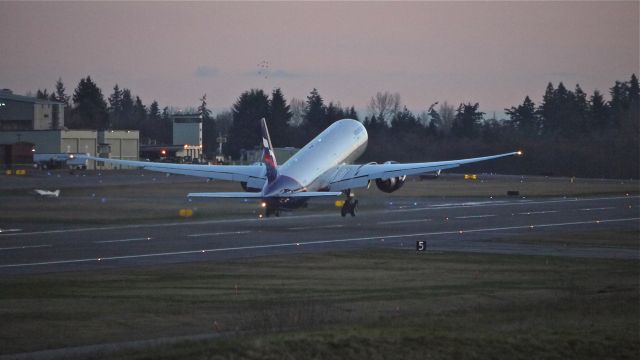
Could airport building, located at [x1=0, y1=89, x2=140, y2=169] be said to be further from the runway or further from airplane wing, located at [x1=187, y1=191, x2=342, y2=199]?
airplane wing, located at [x1=187, y1=191, x2=342, y2=199]

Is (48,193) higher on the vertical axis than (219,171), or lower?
lower

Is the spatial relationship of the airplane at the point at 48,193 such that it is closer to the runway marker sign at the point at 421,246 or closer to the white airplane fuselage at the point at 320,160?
the white airplane fuselage at the point at 320,160

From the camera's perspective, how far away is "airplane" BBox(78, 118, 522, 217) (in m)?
55.2

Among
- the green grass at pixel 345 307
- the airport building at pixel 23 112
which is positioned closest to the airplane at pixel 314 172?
the green grass at pixel 345 307

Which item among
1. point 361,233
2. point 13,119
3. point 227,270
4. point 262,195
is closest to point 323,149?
point 262,195

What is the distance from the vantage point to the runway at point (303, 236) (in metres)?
39.6

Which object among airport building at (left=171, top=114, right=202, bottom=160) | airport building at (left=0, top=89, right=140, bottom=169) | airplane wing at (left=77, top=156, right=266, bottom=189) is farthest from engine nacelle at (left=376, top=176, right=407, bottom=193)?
airport building at (left=171, top=114, right=202, bottom=160)

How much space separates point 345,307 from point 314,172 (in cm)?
3295

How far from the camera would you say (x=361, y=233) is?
1950 inches

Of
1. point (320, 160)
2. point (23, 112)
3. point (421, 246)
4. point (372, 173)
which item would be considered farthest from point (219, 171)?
point (23, 112)

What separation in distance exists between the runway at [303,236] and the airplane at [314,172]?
1361 mm

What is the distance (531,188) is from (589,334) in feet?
241

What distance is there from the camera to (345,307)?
88.4ft

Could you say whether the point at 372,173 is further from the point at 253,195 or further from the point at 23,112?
the point at 23,112
